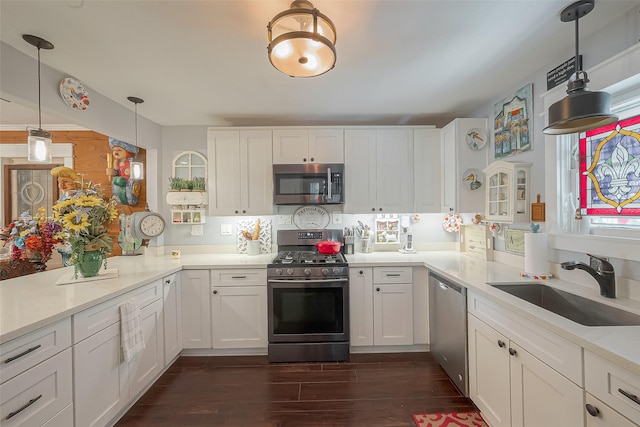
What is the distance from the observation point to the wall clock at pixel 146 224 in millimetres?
2580

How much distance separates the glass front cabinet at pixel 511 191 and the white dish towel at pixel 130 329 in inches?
111

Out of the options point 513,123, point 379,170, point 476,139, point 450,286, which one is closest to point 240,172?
point 379,170

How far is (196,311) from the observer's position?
8.52 feet

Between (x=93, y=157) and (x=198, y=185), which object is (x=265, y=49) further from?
(x=93, y=157)

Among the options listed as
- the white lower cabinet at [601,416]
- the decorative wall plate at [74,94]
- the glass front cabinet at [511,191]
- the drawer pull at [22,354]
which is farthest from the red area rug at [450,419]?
the decorative wall plate at [74,94]

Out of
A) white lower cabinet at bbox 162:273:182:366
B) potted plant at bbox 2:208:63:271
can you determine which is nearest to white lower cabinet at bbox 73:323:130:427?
white lower cabinet at bbox 162:273:182:366

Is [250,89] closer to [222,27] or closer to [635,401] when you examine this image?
[222,27]

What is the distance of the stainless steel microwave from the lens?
2807 millimetres

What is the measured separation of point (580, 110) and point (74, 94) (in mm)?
3084

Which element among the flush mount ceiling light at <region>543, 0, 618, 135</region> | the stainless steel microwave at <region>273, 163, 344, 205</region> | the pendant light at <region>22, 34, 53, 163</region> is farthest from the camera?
the stainless steel microwave at <region>273, 163, 344, 205</region>

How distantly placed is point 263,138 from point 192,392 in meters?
2.38

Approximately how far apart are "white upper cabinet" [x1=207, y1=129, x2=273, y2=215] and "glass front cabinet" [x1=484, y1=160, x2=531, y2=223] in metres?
2.13

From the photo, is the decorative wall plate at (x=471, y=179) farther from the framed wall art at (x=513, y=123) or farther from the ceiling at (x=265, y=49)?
the ceiling at (x=265, y=49)

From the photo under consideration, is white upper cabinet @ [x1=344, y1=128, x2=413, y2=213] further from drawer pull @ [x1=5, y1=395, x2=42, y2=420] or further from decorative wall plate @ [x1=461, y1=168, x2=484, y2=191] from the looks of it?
drawer pull @ [x1=5, y1=395, x2=42, y2=420]
